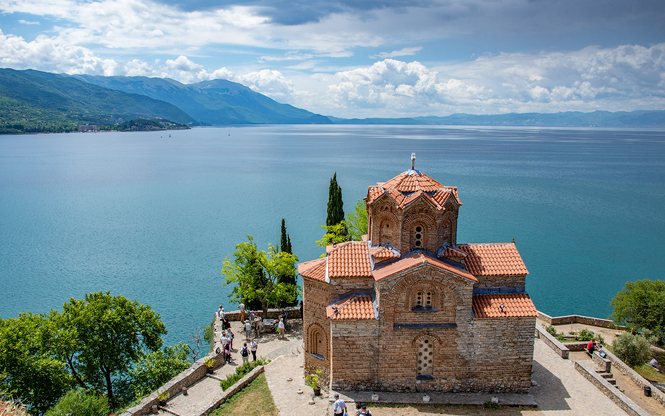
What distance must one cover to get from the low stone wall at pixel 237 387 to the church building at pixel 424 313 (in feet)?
11.6

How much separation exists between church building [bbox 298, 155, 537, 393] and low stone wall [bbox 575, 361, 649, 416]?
3.55 meters

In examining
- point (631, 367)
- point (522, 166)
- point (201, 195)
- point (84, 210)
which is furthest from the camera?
point (522, 166)

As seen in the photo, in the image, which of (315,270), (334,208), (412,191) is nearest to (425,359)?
(315,270)

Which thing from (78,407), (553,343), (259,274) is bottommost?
(553,343)

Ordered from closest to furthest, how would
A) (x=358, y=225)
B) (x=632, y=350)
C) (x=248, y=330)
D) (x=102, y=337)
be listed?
(x=102, y=337), (x=632, y=350), (x=248, y=330), (x=358, y=225)

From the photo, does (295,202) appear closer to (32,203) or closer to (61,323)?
(32,203)

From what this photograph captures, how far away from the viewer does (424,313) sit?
19.7 m

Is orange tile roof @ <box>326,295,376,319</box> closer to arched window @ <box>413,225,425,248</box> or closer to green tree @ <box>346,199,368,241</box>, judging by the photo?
arched window @ <box>413,225,425,248</box>

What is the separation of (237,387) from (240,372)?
6.21ft

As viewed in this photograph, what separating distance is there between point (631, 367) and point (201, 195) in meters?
72.9

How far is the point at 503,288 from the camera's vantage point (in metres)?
21.0

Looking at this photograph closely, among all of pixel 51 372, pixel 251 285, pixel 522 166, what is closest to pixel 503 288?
pixel 251 285

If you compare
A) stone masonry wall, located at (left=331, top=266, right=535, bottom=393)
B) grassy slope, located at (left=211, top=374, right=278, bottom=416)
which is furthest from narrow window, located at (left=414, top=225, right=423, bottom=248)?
grassy slope, located at (left=211, top=374, right=278, bottom=416)

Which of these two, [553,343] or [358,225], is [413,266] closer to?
[553,343]
